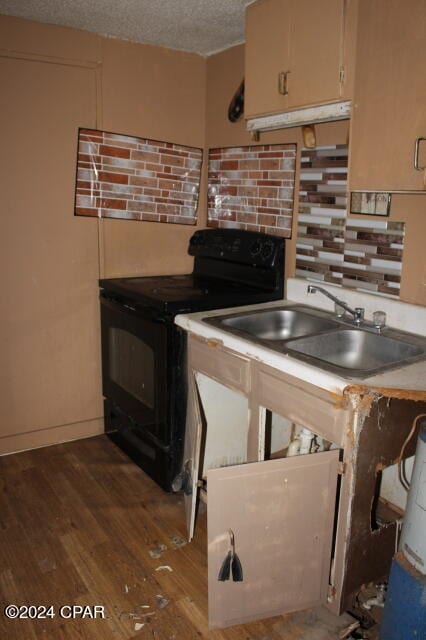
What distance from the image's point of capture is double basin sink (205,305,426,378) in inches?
70.2

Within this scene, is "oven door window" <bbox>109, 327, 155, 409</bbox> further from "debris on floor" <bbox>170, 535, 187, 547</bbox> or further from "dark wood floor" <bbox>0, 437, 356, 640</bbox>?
"debris on floor" <bbox>170, 535, 187, 547</bbox>

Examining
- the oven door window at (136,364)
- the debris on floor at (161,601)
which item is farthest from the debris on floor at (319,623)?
the oven door window at (136,364)

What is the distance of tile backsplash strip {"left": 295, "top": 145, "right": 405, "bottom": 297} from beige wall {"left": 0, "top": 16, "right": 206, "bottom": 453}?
0.88 metres

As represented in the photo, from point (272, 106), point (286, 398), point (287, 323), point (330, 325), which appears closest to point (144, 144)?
point (272, 106)

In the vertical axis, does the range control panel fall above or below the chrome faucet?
above

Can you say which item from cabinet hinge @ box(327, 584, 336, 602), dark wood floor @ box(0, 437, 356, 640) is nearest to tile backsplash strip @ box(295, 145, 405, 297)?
cabinet hinge @ box(327, 584, 336, 602)

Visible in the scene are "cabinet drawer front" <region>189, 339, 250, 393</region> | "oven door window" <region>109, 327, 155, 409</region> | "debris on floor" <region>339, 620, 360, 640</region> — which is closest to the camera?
"debris on floor" <region>339, 620, 360, 640</region>

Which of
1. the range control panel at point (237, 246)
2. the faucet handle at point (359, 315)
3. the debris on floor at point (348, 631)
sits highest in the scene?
the range control panel at point (237, 246)

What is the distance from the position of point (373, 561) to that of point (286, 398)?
0.62 meters

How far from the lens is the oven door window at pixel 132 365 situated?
7.86ft

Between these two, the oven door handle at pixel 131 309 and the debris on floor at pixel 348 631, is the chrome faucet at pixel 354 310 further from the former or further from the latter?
the debris on floor at pixel 348 631

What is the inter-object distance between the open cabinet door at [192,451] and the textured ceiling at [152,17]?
1546 mm

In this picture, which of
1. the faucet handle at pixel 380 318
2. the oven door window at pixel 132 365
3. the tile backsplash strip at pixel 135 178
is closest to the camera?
the faucet handle at pixel 380 318

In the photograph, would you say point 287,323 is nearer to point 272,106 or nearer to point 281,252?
point 281,252
